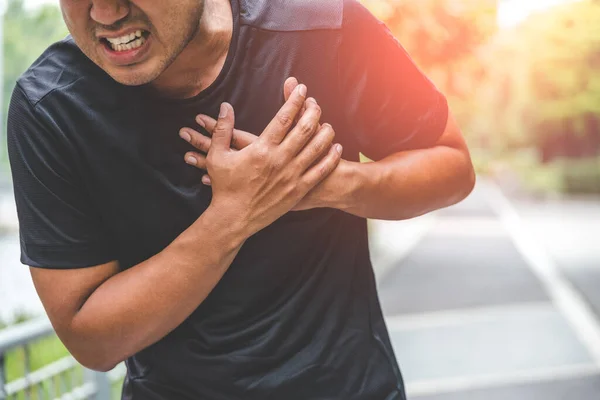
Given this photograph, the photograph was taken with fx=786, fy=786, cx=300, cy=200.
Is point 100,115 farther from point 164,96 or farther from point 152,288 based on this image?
point 152,288

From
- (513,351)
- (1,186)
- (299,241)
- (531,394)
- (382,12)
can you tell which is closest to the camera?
(299,241)

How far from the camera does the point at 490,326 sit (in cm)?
850

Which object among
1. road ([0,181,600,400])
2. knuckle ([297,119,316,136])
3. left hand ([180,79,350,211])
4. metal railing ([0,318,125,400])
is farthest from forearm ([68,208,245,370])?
road ([0,181,600,400])

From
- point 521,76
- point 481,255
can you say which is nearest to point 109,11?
point 481,255

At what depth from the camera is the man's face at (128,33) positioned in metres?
1.27

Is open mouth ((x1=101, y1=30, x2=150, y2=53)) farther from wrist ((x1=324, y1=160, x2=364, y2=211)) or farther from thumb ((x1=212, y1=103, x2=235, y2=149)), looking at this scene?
wrist ((x1=324, y1=160, x2=364, y2=211))

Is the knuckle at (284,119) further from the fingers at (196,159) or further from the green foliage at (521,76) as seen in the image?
the green foliage at (521,76)

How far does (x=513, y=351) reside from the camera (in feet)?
24.4

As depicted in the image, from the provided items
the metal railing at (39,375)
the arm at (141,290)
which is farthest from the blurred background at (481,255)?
the arm at (141,290)

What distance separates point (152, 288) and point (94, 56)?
425mm

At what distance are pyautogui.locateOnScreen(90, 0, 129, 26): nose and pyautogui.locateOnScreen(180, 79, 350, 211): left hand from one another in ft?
0.76

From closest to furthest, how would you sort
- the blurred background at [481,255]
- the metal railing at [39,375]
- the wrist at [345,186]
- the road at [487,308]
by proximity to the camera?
the wrist at [345,186] → the metal railing at [39,375] → the blurred background at [481,255] → the road at [487,308]

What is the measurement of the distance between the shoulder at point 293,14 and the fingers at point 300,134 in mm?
199

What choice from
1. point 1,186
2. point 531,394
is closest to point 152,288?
point 531,394
